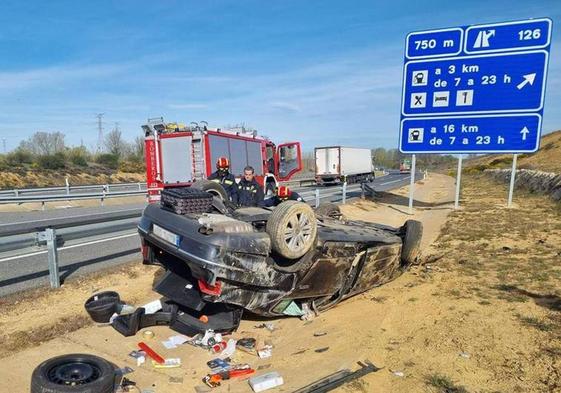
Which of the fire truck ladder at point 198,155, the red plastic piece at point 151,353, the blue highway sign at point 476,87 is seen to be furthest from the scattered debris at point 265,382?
the blue highway sign at point 476,87

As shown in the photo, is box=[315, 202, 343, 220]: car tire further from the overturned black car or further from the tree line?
the tree line

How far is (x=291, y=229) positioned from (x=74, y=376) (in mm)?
2209

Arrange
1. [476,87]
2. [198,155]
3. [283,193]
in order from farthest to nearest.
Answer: [476,87]
[198,155]
[283,193]

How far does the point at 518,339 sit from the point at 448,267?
3070mm

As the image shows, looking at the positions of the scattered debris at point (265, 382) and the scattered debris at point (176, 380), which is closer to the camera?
the scattered debris at point (265, 382)

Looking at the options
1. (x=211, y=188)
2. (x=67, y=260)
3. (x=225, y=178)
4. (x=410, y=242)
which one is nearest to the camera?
(x=211, y=188)

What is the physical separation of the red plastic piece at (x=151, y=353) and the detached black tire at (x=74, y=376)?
0.63 meters

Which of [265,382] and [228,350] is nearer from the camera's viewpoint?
[265,382]

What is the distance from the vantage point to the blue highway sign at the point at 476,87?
12656mm

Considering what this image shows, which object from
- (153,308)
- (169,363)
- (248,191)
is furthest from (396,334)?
(248,191)

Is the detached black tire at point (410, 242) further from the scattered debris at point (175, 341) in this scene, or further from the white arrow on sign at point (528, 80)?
the white arrow on sign at point (528, 80)

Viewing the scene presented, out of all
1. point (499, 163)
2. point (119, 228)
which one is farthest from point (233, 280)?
point (499, 163)

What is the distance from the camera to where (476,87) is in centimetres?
1332

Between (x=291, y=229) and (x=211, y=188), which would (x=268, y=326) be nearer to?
(x=291, y=229)
